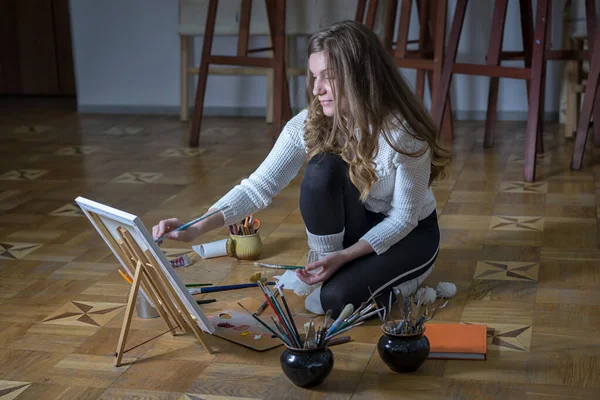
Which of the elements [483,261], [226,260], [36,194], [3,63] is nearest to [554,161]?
[483,261]

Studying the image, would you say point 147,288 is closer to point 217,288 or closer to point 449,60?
point 217,288

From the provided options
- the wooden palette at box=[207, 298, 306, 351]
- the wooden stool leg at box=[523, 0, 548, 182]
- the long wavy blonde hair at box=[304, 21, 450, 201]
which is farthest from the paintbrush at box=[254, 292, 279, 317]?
the wooden stool leg at box=[523, 0, 548, 182]

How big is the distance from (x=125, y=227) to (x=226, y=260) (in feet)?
2.51

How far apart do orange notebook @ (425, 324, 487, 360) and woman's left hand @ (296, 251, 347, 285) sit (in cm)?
22

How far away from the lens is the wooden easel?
153 centimetres

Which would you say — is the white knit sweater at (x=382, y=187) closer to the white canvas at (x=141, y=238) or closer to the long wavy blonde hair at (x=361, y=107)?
the long wavy blonde hair at (x=361, y=107)

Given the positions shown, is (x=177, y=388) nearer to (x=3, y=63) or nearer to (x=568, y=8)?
(x=568, y=8)

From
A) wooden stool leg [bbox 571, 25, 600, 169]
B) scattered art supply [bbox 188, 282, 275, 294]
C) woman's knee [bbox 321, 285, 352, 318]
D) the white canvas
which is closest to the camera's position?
the white canvas

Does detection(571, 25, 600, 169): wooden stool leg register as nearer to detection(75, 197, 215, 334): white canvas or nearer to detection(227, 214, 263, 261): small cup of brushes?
detection(227, 214, 263, 261): small cup of brushes

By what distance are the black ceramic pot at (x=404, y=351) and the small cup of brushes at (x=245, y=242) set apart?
0.76 metres

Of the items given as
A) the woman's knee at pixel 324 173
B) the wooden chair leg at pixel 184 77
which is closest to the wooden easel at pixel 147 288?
the woman's knee at pixel 324 173

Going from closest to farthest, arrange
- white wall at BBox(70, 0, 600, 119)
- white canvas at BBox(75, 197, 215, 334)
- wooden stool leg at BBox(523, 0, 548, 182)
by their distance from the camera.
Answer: white canvas at BBox(75, 197, 215, 334), wooden stool leg at BBox(523, 0, 548, 182), white wall at BBox(70, 0, 600, 119)

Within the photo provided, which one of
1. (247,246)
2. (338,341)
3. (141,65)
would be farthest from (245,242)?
(141,65)

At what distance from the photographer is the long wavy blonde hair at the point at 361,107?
67.9 inches
